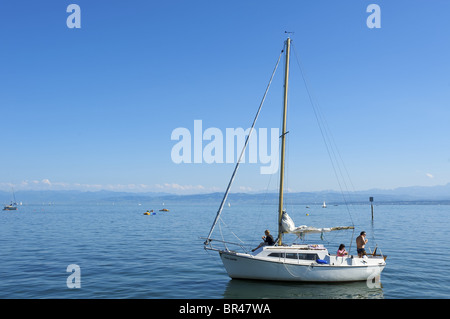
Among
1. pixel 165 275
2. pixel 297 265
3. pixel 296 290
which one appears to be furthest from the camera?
pixel 165 275

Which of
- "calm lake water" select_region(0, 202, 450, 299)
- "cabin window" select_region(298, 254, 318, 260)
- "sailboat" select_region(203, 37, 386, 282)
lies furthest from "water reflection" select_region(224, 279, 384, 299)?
"cabin window" select_region(298, 254, 318, 260)

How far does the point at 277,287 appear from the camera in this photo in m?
23.1

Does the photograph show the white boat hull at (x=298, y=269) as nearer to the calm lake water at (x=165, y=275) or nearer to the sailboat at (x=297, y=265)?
the sailboat at (x=297, y=265)

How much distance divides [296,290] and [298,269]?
4.25ft

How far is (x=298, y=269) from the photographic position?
23016 mm

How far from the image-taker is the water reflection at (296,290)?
2144 centimetres

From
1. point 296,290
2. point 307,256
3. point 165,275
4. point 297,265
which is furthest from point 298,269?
point 165,275

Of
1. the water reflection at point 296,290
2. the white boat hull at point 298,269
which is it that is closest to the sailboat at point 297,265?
the white boat hull at point 298,269

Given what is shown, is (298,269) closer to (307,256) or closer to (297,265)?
(297,265)

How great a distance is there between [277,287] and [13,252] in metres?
30.4

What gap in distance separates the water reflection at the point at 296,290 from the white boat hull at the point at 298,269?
40 centimetres
